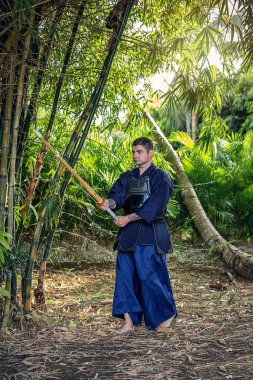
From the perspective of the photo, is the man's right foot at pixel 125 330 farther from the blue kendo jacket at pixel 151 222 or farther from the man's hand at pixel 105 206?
the man's hand at pixel 105 206

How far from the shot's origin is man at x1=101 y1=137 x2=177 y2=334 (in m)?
3.92

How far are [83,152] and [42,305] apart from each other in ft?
6.24

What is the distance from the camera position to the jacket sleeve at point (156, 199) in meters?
3.84

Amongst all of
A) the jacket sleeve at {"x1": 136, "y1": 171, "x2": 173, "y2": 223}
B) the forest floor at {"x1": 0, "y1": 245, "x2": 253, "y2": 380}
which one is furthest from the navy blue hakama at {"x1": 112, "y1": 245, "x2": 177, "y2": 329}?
the jacket sleeve at {"x1": 136, "y1": 171, "x2": 173, "y2": 223}

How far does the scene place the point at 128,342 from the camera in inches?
144

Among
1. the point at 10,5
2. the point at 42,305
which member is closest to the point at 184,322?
the point at 42,305

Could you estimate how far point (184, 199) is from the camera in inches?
295

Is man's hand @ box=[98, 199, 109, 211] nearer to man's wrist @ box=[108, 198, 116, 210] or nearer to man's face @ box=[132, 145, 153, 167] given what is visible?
man's wrist @ box=[108, 198, 116, 210]

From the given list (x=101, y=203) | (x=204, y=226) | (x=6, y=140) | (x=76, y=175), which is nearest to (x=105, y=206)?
(x=101, y=203)

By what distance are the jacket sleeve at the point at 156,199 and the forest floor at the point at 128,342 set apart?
75 cm

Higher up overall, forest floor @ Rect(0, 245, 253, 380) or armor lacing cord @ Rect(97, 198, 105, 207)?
armor lacing cord @ Rect(97, 198, 105, 207)

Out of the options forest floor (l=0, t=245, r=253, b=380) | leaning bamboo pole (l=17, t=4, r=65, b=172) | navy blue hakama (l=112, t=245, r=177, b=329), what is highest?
leaning bamboo pole (l=17, t=4, r=65, b=172)

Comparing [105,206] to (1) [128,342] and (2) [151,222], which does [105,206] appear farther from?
(1) [128,342]

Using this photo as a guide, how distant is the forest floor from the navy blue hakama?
0.38ft
